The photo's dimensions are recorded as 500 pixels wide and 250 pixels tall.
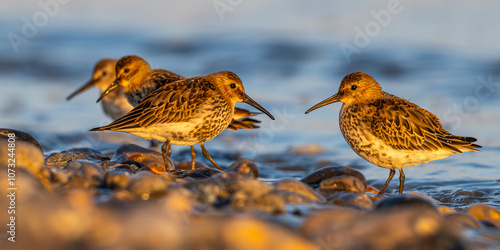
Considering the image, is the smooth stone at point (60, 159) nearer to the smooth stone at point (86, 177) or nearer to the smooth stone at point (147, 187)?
the smooth stone at point (86, 177)

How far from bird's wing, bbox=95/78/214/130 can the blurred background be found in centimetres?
197

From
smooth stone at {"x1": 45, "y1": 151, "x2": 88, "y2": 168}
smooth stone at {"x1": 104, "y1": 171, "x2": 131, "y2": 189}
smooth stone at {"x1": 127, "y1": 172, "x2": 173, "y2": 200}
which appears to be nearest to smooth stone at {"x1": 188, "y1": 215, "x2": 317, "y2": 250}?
smooth stone at {"x1": 127, "y1": 172, "x2": 173, "y2": 200}

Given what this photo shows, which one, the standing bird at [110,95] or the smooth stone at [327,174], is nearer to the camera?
the smooth stone at [327,174]

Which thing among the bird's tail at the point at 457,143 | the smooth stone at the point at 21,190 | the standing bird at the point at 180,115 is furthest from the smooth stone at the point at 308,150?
the smooth stone at the point at 21,190

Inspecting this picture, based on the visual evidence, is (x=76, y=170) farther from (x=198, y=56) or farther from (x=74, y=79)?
(x=198, y=56)

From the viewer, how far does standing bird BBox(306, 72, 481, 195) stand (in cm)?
618

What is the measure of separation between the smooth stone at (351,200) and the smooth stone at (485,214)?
0.82 meters

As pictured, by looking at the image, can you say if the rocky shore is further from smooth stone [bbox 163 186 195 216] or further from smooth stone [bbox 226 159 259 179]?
smooth stone [bbox 226 159 259 179]

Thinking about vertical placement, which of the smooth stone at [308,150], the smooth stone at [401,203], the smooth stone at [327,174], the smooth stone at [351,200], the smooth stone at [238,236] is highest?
the smooth stone at [308,150]

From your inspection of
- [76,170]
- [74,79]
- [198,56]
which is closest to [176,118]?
[76,170]

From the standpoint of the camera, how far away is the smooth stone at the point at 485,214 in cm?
511

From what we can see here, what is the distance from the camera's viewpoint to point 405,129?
6211mm

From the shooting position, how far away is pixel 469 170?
783 cm

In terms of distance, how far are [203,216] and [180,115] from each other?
2632 millimetres
